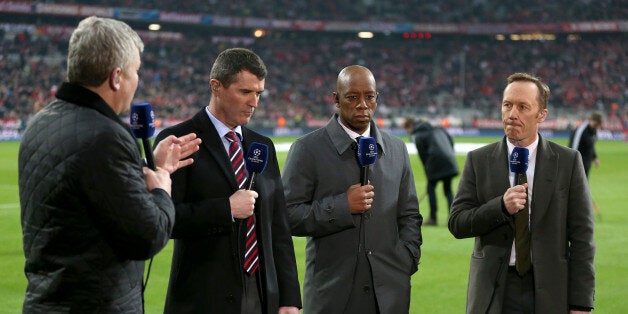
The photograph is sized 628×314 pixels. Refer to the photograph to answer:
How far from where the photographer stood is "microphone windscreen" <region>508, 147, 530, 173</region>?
4.41m

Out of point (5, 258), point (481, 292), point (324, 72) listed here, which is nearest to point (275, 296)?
point (481, 292)

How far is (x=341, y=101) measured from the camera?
5.00 m

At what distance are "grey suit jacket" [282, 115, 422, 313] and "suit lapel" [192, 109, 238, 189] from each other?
2.89 feet

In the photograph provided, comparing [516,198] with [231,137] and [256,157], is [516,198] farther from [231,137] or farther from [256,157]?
[231,137]

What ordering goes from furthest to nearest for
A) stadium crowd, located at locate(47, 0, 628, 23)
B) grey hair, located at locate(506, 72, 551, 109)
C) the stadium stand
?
stadium crowd, located at locate(47, 0, 628, 23)
the stadium stand
grey hair, located at locate(506, 72, 551, 109)

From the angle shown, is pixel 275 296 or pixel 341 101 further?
pixel 341 101

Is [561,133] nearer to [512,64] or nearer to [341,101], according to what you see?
[512,64]

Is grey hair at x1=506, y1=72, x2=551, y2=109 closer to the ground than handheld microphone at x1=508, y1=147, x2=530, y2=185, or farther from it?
farther from it

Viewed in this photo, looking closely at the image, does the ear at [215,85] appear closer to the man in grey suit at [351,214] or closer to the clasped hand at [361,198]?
the man in grey suit at [351,214]

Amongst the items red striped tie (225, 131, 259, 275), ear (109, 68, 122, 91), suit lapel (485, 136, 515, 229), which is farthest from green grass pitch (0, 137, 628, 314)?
ear (109, 68, 122, 91)

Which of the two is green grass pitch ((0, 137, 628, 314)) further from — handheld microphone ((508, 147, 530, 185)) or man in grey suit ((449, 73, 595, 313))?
handheld microphone ((508, 147, 530, 185))

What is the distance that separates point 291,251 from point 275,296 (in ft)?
0.96

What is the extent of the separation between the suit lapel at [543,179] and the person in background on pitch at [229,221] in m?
1.52

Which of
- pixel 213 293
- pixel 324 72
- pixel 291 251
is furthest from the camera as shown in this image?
pixel 324 72
